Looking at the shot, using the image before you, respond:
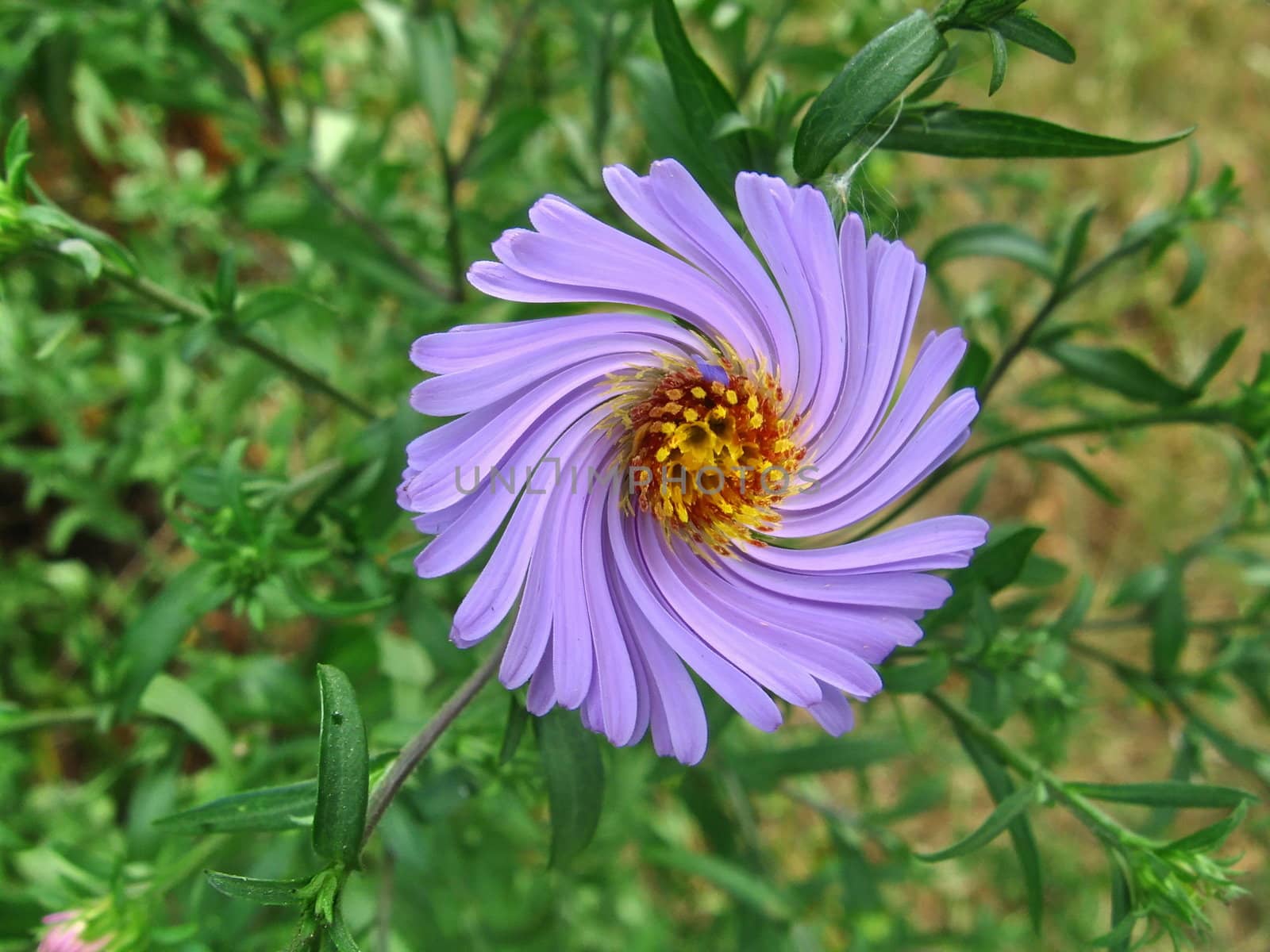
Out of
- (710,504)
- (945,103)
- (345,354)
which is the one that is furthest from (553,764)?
(345,354)

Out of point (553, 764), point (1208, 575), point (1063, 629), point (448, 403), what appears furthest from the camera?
point (1208, 575)

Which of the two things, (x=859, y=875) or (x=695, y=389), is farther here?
(x=859, y=875)

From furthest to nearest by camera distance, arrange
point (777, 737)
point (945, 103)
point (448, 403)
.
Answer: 1. point (777, 737)
2. point (945, 103)
3. point (448, 403)

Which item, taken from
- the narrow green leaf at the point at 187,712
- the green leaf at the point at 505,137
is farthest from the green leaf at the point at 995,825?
the green leaf at the point at 505,137

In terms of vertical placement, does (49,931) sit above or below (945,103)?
below

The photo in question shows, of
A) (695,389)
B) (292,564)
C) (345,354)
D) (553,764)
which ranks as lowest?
(345,354)

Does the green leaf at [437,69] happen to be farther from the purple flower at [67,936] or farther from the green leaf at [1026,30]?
the purple flower at [67,936]

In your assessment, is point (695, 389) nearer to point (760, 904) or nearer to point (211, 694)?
point (760, 904)
